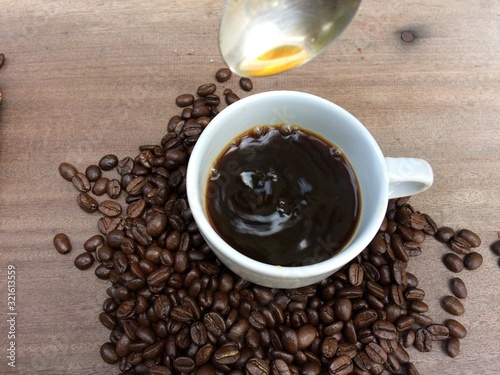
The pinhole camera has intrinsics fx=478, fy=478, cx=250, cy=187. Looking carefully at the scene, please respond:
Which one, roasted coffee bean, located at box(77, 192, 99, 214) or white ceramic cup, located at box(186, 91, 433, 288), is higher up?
white ceramic cup, located at box(186, 91, 433, 288)

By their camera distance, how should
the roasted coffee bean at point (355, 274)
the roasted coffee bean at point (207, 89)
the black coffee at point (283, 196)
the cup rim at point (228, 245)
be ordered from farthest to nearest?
the roasted coffee bean at point (207, 89)
the roasted coffee bean at point (355, 274)
the black coffee at point (283, 196)
the cup rim at point (228, 245)

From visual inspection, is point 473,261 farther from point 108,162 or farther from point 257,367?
point 108,162

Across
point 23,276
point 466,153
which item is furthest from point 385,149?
point 23,276

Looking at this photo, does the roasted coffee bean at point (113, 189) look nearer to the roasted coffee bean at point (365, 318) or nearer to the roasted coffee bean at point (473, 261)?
the roasted coffee bean at point (365, 318)

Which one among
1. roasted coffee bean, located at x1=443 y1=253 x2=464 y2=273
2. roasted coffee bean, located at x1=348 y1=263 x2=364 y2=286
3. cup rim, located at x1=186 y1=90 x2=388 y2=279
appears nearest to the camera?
cup rim, located at x1=186 y1=90 x2=388 y2=279

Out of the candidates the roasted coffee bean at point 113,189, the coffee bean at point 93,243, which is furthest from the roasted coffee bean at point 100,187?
the coffee bean at point 93,243

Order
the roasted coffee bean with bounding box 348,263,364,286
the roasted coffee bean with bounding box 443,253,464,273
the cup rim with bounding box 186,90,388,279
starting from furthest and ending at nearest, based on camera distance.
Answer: the roasted coffee bean with bounding box 443,253,464,273 < the roasted coffee bean with bounding box 348,263,364,286 < the cup rim with bounding box 186,90,388,279

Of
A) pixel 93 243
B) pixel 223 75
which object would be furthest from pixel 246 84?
pixel 93 243

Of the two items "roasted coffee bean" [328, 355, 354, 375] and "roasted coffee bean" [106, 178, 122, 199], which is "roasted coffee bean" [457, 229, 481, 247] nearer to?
"roasted coffee bean" [328, 355, 354, 375]

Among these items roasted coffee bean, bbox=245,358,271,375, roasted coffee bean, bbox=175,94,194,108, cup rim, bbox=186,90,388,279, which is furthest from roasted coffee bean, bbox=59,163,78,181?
roasted coffee bean, bbox=245,358,271,375
